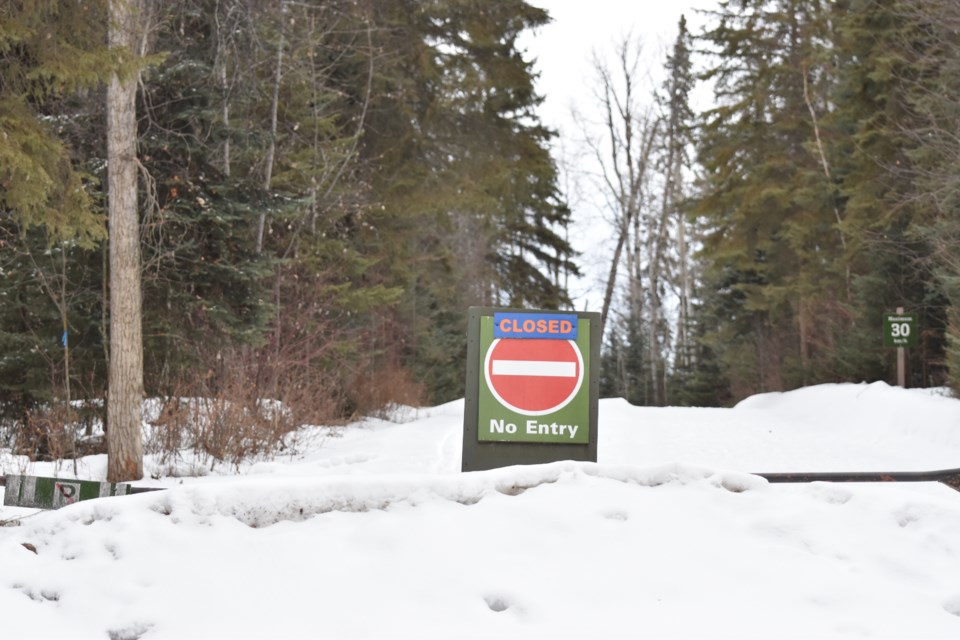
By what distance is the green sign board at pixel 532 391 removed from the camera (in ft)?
20.8

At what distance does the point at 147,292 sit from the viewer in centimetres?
1070

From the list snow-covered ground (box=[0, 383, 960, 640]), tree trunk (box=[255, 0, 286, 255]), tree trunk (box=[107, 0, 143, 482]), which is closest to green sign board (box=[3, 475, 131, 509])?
snow-covered ground (box=[0, 383, 960, 640])

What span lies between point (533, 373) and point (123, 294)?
466 centimetres

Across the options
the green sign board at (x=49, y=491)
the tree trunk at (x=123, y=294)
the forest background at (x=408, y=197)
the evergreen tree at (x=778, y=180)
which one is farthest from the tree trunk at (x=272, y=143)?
the evergreen tree at (x=778, y=180)

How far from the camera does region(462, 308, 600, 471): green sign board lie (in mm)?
6352

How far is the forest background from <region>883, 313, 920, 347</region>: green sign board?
103 centimetres

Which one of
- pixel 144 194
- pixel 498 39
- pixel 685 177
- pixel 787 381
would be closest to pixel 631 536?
pixel 144 194

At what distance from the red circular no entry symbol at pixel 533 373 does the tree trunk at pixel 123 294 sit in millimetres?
4250

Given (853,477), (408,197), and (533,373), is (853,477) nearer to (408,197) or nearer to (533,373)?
(533,373)

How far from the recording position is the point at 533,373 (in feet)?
21.0

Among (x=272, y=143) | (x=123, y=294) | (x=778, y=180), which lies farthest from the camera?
(x=778, y=180)

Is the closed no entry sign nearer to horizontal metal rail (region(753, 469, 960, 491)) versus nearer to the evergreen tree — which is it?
horizontal metal rail (region(753, 469, 960, 491))

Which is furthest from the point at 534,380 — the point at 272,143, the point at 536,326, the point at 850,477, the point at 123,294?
the point at 272,143

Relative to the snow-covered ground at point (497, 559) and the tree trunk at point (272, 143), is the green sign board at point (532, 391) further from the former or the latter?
the tree trunk at point (272, 143)
